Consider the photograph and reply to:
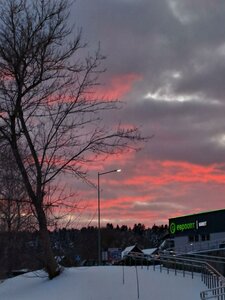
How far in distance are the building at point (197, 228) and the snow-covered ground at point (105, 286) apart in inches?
1939

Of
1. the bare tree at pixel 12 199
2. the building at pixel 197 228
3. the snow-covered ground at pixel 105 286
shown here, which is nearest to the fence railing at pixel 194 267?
the snow-covered ground at pixel 105 286

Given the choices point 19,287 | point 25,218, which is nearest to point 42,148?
point 19,287

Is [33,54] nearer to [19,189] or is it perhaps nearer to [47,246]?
[47,246]

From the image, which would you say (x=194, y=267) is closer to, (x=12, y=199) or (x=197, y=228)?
(x=12, y=199)

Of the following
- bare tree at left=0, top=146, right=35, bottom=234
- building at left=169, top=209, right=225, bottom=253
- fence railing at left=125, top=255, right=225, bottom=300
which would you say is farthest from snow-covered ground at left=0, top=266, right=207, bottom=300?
building at left=169, top=209, right=225, bottom=253

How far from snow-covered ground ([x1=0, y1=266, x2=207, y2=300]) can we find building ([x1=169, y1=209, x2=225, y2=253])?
1939 inches

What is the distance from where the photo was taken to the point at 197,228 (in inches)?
3401

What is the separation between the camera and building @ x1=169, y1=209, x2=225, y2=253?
80375 mm

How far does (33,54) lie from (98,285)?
10127mm

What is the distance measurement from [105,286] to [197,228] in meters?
63.7

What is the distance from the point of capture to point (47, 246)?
26.8 meters

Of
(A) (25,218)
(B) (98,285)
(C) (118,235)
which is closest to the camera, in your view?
(B) (98,285)

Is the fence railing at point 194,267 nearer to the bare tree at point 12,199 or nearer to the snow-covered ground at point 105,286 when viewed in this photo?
the snow-covered ground at point 105,286

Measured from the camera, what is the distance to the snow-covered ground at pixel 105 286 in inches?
876
